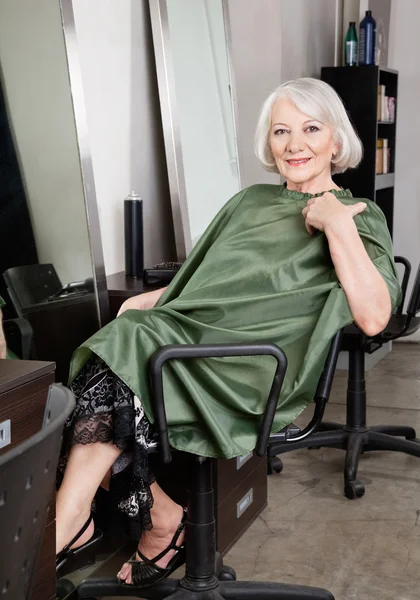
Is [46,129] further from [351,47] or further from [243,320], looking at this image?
[351,47]

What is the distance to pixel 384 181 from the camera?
484 cm

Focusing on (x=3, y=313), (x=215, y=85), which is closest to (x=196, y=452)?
(x=3, y=313)

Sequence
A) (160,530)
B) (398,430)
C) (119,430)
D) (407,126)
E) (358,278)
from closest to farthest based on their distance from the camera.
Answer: (119,430), (358,278), (160,530), (398,430), (407,126)

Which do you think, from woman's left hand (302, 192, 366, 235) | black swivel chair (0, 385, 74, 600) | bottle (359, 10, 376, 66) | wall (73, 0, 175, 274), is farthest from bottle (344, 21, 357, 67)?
black swivel chair (0, 385, 74, 600)

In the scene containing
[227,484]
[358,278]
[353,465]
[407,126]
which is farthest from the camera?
[407,126]

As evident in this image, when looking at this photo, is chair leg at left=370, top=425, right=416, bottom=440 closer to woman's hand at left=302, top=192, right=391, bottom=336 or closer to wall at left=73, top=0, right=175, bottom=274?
wall at left=73, top=0, right=175, bottom=274

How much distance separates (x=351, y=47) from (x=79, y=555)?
3323mm

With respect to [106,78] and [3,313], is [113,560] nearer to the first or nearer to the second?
[3,313]

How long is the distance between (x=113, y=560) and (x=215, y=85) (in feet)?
6.54

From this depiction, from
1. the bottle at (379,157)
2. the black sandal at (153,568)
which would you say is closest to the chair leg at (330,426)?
the black sandal at (153,568)

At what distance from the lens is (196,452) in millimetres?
1982

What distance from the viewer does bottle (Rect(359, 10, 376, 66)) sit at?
14.8ft

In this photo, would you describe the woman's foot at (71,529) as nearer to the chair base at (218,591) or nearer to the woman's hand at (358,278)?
the chair base at (218,591)

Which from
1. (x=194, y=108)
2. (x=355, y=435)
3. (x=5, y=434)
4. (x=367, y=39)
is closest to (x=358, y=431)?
(x=355, y=435)
